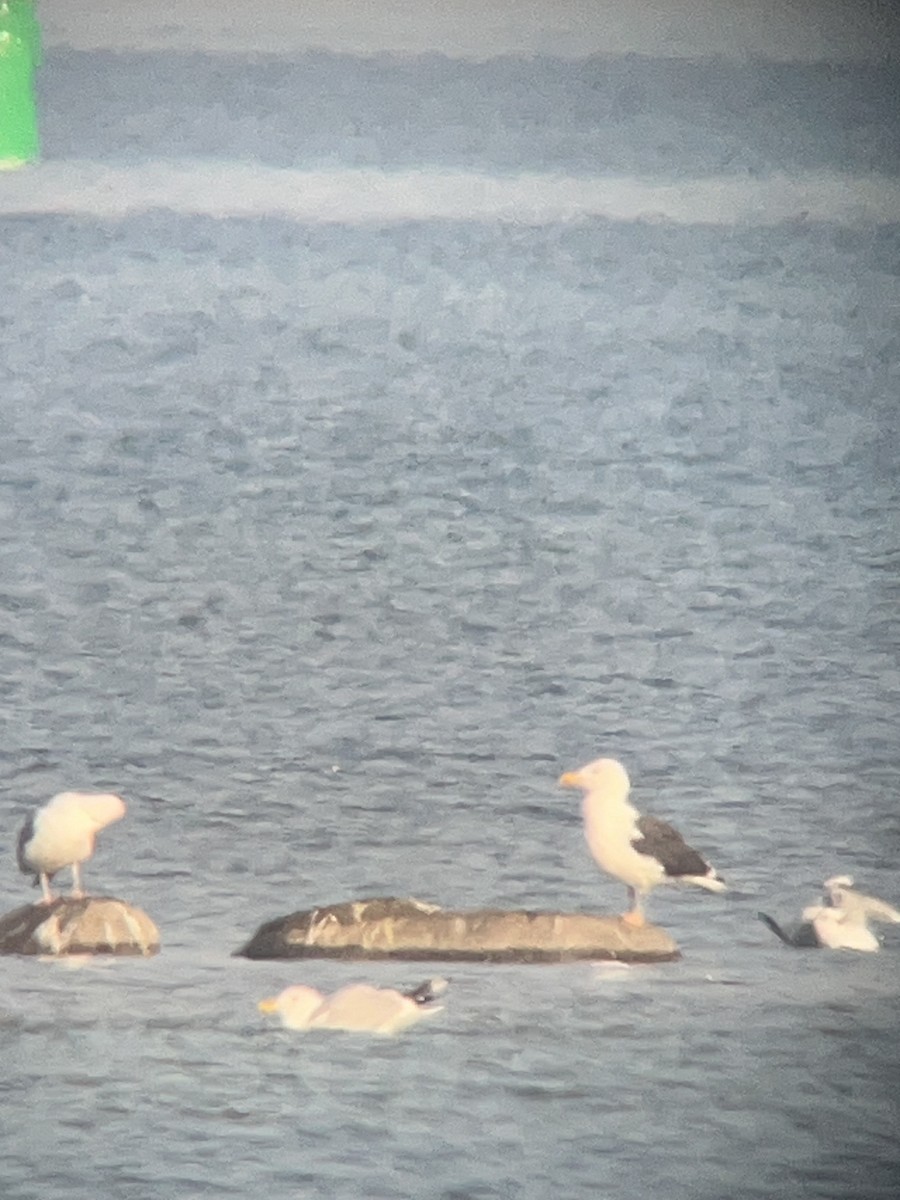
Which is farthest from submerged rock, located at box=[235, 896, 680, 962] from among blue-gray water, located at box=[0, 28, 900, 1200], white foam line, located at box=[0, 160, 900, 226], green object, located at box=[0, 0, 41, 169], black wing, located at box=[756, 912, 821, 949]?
green object, located at box=[0, 0, 41, 169]

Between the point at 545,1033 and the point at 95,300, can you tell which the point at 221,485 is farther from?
the point at 545,1033

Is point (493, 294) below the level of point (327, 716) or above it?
above

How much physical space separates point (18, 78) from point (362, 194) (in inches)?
17.2

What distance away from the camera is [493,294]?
241 centimetres

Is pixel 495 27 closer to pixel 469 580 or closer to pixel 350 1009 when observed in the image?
pixel 469 580

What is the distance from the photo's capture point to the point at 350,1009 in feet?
7.64

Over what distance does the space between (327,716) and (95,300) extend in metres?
0.58

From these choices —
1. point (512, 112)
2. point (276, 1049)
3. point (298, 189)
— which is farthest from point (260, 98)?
point (276, 1049)

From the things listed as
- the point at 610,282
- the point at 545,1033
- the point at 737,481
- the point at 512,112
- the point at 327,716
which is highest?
the point at 512,112

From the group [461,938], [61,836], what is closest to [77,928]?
[61,836]

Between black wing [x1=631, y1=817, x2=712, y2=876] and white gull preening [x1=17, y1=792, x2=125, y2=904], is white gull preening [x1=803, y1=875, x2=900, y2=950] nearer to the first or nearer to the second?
black wing [x1=631, y1=817, x2=712, y2=876]

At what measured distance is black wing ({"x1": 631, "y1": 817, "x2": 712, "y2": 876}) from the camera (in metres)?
2.35

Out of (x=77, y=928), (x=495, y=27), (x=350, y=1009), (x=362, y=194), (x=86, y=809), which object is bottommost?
(x=350, y=1009)

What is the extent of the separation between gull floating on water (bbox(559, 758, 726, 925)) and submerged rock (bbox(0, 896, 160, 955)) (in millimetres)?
542
